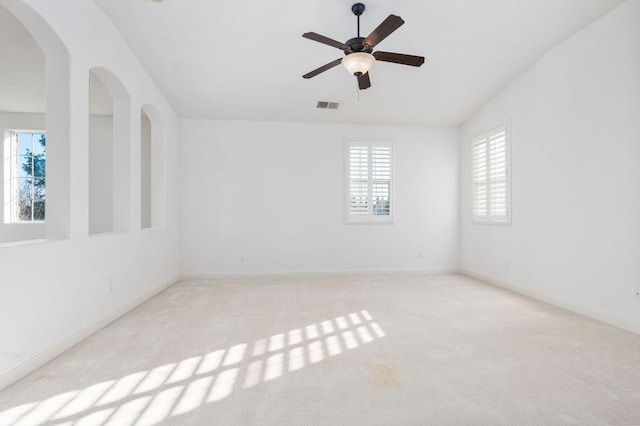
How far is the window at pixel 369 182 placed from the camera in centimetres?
632

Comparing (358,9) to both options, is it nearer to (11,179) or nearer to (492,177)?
(492,177)

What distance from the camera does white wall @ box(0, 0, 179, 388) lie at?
2373mm

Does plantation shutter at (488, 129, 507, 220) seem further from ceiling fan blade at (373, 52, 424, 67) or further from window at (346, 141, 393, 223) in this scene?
ceiling fan blade at (373, 52, 424, 67)

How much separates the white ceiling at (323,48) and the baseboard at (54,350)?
10.2 ft

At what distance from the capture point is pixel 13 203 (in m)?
6.34

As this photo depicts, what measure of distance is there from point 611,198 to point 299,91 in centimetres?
406

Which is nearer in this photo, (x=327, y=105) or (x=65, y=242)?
(x=65, y=242)

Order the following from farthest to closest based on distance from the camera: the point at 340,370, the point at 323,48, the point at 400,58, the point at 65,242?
the point at 323,48 → the point at 400,58 → the point at 65,242 → the point at 340,370

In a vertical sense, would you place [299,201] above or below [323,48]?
below

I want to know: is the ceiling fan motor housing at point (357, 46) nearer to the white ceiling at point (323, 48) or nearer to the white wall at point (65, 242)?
the white ceiling at point (323, 48)

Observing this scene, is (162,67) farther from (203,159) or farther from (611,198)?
(611,198)

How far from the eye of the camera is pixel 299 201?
20.4 ft

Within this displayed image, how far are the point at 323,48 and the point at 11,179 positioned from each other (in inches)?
247

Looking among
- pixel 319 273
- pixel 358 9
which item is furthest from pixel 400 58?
pixel 319 273
